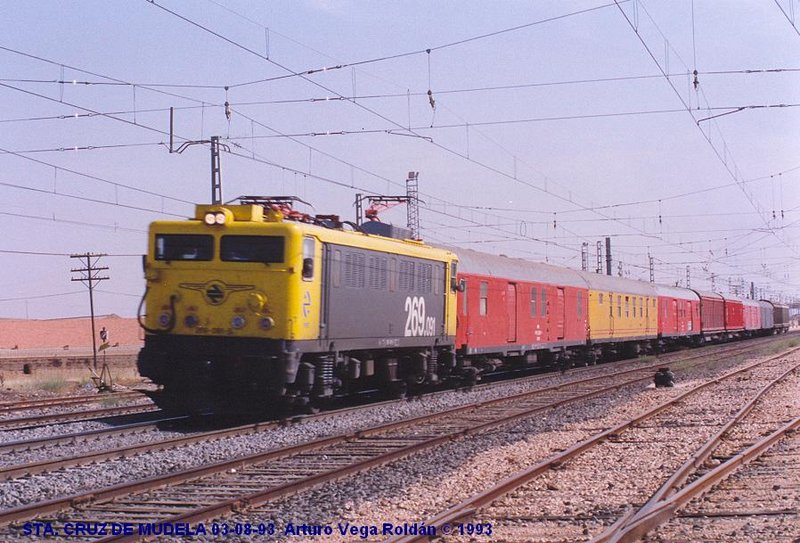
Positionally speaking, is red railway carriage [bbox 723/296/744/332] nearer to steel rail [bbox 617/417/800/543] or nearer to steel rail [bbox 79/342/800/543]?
steel rail [bbox 617/417/800/543]

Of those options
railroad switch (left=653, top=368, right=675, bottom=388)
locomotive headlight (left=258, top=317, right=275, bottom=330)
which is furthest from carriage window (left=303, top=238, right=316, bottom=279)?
railroad switch (left=653, top=368, right=675, bottom=388)

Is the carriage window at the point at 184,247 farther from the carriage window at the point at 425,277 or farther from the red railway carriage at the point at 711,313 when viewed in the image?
the red railway carriage at the point at 711,313

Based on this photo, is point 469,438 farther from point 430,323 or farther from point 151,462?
point 430,323

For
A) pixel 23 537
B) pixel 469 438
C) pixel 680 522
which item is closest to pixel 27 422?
pixel 469 438

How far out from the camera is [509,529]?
7.98 meters

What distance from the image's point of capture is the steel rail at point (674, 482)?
23.7ft

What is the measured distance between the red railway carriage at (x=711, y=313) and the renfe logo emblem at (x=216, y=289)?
42.0m

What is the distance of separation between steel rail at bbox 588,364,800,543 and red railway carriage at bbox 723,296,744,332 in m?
45.5

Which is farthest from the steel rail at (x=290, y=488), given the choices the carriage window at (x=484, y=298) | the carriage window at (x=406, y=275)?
the carriage window at (x=484, y=298)

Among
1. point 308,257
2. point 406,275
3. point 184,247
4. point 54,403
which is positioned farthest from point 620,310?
point 184,247

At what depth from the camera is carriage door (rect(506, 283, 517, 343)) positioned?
1003 inches

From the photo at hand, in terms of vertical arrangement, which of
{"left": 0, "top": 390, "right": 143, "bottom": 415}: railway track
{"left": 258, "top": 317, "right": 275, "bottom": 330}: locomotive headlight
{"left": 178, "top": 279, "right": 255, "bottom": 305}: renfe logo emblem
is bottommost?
{"left": 0, "top": 390, "right": 143, "bottom": 415}: railway track

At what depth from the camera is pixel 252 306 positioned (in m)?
14.6

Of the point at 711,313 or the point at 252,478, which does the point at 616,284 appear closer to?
the point at 711,313
